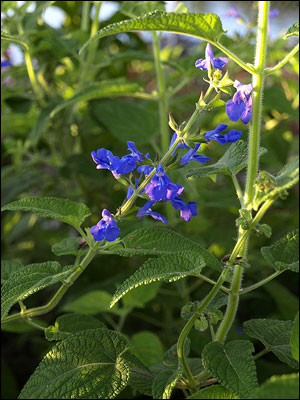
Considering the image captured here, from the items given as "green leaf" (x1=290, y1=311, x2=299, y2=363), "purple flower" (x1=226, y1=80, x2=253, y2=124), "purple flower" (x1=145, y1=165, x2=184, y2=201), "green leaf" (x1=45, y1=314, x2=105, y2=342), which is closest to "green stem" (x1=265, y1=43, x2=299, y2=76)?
"purple flower" (x1=226, y1=80, x2=253, y2=124)

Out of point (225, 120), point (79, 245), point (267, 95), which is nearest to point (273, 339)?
point (79, 245)

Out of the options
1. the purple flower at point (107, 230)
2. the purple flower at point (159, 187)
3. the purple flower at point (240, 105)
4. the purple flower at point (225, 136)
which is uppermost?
the purple flower at point (240, 105)

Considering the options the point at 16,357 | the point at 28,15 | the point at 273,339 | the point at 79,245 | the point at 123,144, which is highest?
the point at 28,15

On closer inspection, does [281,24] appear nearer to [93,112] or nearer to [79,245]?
[93,112]

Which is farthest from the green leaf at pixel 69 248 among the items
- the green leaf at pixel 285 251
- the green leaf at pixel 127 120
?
the green leaf at pixel 127 120

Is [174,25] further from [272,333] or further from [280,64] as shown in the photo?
[272,333]

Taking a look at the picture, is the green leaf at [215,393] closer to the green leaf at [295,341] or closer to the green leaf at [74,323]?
the green leaf at [295,341]

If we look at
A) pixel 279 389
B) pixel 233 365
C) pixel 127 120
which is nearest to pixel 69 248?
pixel 233 365
